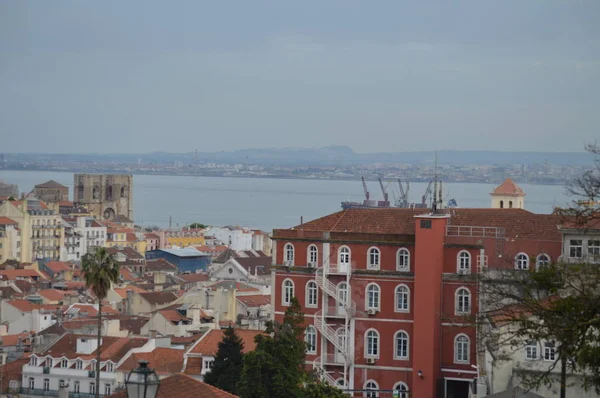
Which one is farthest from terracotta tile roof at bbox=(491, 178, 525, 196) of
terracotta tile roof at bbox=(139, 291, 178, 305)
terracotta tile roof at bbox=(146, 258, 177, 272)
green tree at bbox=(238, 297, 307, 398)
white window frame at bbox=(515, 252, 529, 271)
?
terracotta tile roof at bbox=(146, 258, 177, 272)

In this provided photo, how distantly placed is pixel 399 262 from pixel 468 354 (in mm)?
3227

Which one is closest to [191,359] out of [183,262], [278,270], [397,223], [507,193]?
[278,270]

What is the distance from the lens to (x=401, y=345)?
40.1 metres

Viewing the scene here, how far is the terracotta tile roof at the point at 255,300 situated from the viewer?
6900cm

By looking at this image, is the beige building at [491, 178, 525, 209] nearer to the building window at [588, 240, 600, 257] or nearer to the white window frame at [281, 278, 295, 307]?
the white window frame at [281, 278, 295, 307]

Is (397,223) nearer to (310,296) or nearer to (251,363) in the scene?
(310,296)

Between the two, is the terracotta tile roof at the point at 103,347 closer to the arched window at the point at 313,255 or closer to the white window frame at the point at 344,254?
the arched window at the point at 313,255

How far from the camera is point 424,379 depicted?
129 feet

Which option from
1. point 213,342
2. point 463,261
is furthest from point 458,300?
point 213,342

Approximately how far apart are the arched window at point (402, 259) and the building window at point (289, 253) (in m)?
3.21

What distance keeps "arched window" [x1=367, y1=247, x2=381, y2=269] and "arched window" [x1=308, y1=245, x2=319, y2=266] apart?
1582 mm

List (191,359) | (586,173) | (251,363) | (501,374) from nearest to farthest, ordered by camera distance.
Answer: (586,173) < (501,374) < (251,363) < (191,359)

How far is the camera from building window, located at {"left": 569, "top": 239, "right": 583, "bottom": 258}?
36.0m

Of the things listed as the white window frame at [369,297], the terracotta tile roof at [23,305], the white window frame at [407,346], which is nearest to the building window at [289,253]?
the white window frame at [369,297]
